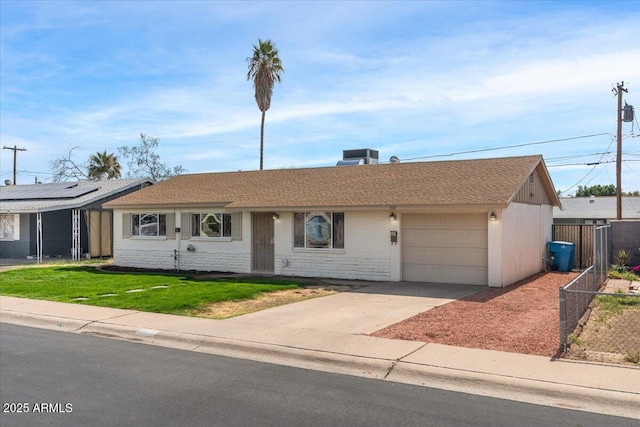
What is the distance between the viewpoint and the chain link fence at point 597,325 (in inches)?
314

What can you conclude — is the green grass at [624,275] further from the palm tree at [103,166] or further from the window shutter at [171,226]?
the palm tree at [103,166]

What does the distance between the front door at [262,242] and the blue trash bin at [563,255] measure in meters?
10.5

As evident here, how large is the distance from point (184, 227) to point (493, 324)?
14510 millimetres

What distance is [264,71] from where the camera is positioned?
37562mm

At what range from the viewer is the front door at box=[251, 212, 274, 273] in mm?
20328

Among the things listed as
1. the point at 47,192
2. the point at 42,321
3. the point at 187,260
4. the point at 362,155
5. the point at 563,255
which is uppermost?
the point at 362,155

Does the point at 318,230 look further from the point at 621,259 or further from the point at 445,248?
the point at 621,259

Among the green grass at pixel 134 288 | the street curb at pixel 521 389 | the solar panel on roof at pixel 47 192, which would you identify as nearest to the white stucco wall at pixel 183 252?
the green grass at pixel 134 288

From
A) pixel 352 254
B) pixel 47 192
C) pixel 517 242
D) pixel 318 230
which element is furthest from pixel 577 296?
pixel 47 192

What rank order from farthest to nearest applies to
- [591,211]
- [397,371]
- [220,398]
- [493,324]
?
[591,211]
[493,324]
[397,371]
[220,398]

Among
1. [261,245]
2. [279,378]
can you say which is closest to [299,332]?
[279,378]

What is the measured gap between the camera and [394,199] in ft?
56.6

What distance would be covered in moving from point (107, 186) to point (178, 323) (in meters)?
21.8

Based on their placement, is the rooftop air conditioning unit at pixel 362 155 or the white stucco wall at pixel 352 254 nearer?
the white stucco wall at pixel 352 254
